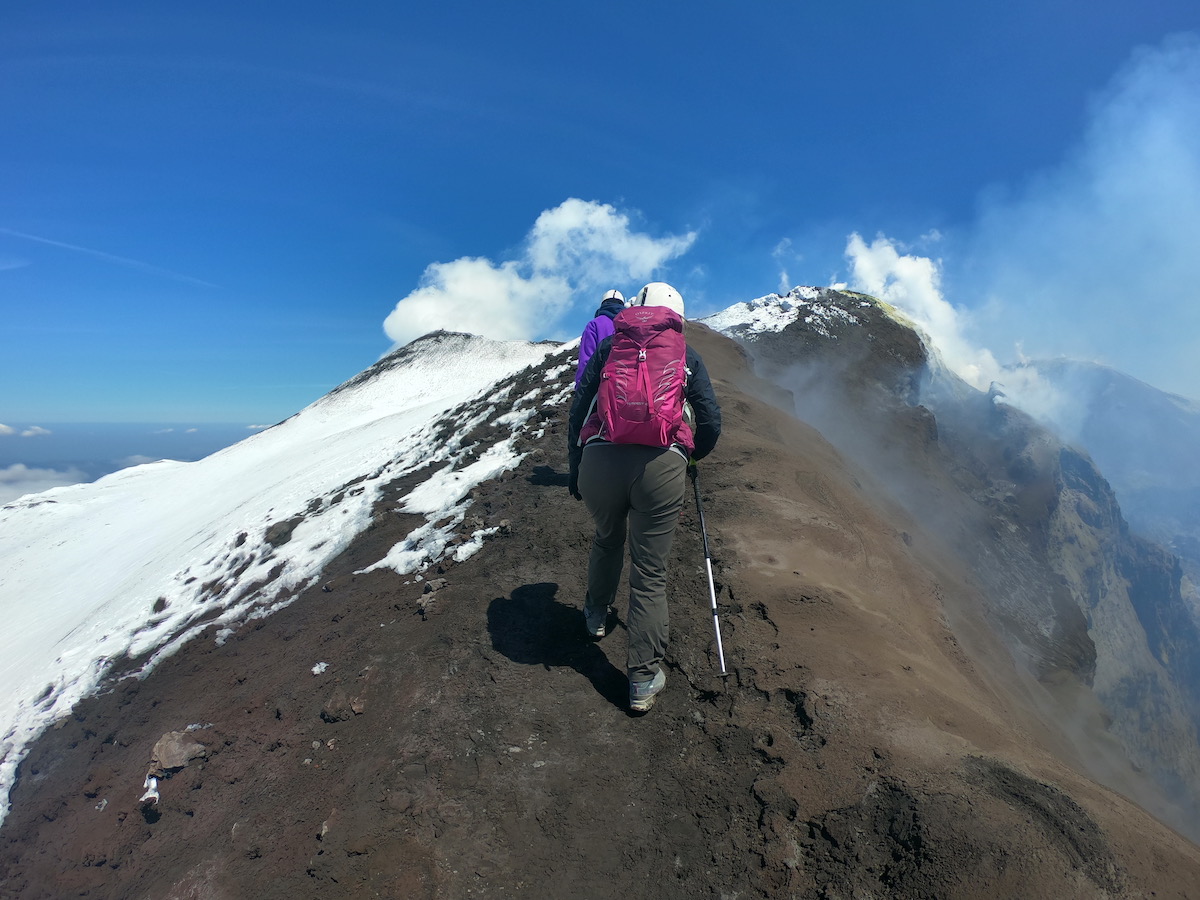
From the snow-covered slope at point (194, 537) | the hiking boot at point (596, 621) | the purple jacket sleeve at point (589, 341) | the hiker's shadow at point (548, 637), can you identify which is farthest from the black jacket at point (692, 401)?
the snow-covered slope at point (194, 537)

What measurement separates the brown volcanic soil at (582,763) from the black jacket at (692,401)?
1.84 m

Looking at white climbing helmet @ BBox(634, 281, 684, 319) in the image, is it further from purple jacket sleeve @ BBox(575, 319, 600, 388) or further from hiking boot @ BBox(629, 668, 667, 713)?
hiking boot @ BBox(629, 668, 667, 713)

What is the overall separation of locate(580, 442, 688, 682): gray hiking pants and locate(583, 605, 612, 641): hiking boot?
2.79 feet

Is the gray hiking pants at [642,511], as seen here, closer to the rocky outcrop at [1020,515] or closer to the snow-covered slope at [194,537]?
the snow-covered slope at [194,537]

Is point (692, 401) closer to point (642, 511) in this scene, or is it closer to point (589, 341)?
point (642, 511)

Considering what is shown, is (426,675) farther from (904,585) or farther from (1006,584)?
(1006,584)

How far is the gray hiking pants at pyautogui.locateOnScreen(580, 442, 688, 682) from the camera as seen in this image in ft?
14.2

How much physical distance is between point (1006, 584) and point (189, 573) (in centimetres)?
2012

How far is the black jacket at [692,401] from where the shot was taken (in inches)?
181

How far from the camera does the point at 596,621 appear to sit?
5410 mm

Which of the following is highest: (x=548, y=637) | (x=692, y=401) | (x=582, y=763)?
(x=692, y=401)

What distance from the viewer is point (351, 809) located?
3.91 metres

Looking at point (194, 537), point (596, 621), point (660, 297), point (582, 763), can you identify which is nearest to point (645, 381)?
point (660, 297)

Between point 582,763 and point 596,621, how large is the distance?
1392mm
